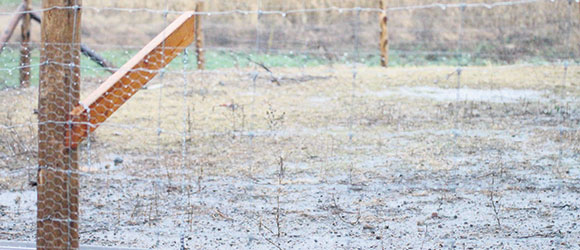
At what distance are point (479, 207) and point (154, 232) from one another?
8.82 feet

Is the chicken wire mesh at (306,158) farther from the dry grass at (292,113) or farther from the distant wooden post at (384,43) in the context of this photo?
the distant wooden post at (384,43)

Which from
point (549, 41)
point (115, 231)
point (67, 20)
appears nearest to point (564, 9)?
point (549, 41)

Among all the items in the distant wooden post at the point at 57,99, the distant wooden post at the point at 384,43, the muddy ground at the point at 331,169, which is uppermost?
the distant wooden post at the point at 384,43

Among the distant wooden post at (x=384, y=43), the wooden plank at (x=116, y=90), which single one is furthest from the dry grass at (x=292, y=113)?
the wooden plank at (x=116, y=90)

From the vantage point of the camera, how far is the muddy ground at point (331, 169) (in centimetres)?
585

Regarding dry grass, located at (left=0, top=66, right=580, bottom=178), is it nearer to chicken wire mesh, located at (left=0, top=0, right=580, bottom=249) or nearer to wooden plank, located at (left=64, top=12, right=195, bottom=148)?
chicken wire mesh, located at (left=0, top=0, right=580, bottom=249)

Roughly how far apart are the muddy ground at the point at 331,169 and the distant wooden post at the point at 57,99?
0.70m

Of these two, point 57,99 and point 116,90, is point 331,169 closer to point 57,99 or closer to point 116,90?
point 116,90

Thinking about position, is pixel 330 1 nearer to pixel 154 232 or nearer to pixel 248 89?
pixel 248 89

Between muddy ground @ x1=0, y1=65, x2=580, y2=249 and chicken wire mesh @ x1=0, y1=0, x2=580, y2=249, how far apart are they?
0.03m

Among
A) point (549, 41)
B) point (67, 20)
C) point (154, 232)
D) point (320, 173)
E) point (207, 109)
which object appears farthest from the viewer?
point (549, 41)

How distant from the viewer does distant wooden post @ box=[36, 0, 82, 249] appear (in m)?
4.07

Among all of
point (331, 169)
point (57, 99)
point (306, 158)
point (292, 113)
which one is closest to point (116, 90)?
point (57, 99)

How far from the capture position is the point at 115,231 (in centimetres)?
591
